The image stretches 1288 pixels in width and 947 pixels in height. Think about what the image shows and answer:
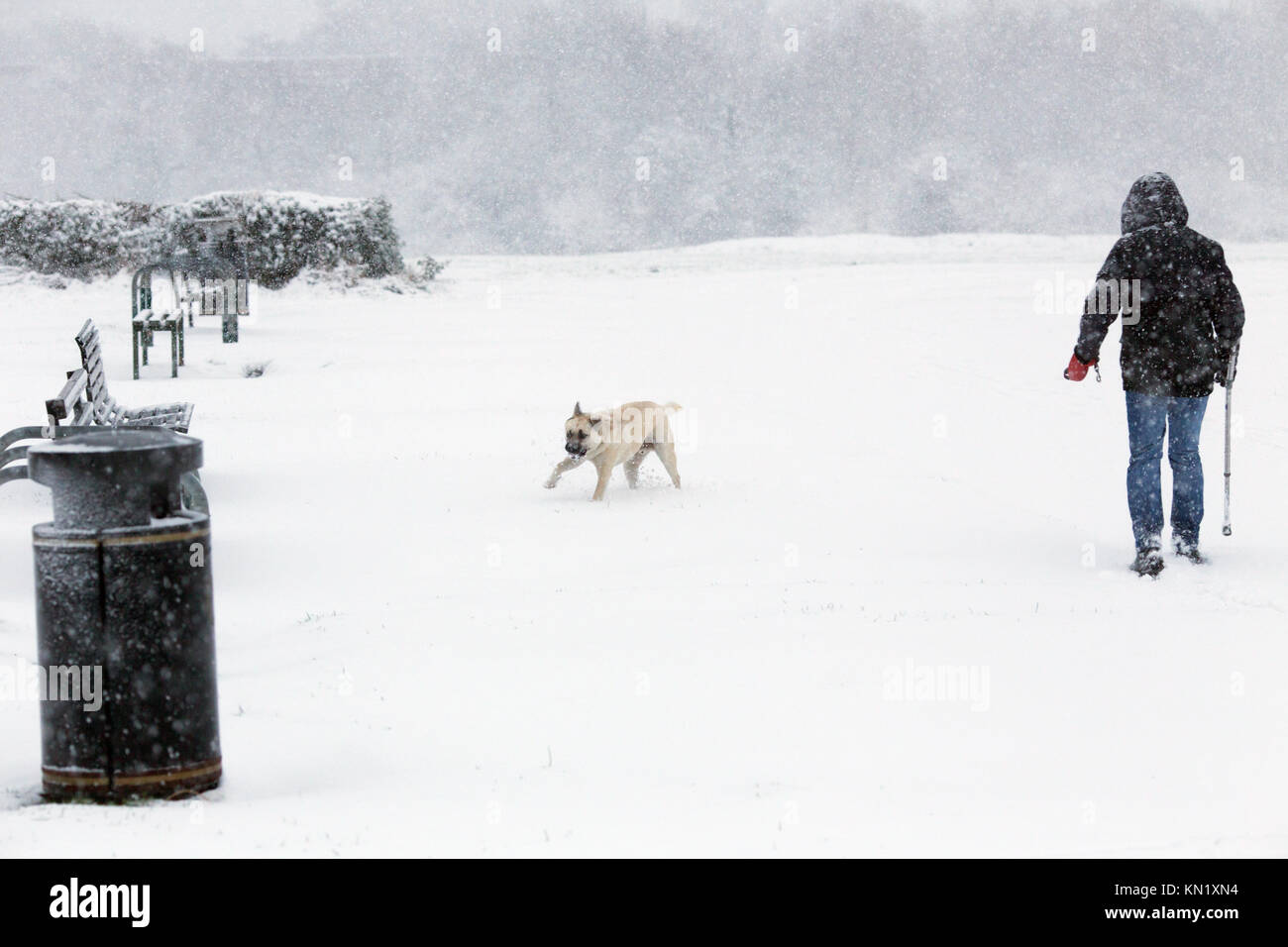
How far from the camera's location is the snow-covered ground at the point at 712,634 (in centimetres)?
384

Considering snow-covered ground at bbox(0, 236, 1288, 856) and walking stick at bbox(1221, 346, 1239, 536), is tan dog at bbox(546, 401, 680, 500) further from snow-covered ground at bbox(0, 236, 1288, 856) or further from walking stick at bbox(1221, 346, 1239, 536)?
walking stick at bbox(1221, 346, 1239, 536)

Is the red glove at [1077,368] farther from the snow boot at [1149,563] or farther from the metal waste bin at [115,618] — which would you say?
the metal waste bin at [115,618]

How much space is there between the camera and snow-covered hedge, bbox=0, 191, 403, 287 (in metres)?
30.7

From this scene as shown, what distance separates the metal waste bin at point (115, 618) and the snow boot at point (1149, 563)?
16.7ft

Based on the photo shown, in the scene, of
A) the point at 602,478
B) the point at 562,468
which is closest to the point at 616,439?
the point at 602,478

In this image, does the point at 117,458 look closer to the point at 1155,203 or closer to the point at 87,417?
the point at 87,417

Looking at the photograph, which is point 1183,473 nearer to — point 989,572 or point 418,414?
point 989,572

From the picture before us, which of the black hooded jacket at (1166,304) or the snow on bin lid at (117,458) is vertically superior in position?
the black hooded jacket at (1166,304)

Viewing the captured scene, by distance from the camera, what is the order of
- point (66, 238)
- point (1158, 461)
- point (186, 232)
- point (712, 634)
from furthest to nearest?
point (66, 238) < point (186, 232) < point (1158, 461) < point (712, 634)

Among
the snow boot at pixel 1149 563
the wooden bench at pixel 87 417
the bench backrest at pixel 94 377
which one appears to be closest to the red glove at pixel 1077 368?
the snow boot at pixel 1149 563

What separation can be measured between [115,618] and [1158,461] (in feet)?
18.4

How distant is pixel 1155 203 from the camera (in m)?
7.57

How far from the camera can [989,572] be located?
24.6 feet

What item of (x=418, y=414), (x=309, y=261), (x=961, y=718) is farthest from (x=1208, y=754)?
(x=309, y=261)
